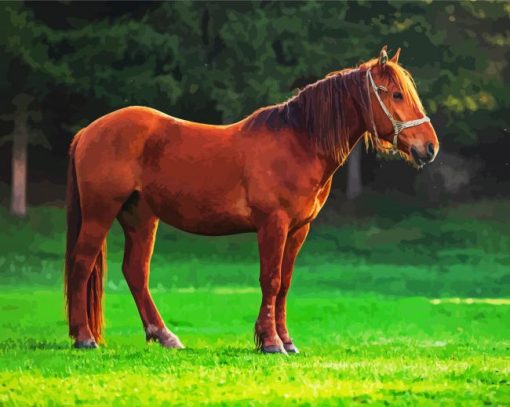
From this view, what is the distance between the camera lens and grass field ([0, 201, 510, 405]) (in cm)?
992

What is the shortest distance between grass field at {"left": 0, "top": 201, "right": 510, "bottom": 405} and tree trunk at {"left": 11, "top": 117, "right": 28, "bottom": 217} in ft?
1.47

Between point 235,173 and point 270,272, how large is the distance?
1.10m

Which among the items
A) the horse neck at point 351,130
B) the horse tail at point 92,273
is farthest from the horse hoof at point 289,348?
the horse tail at point 92,273

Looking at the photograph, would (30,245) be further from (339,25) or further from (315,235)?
(339,25)

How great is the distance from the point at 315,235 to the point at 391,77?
61.1 feet

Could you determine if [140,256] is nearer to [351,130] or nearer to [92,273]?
[92,273]

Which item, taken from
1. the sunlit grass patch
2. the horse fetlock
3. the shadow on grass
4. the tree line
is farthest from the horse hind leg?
the tree line

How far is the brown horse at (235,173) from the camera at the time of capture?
12.4 meters

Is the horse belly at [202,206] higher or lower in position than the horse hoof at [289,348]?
higher

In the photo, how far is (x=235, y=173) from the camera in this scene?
12680mm

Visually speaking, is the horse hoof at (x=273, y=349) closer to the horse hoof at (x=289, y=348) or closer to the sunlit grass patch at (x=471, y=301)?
the horse hoof at (x=289, y=348)

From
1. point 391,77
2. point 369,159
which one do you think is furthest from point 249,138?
point 369,159

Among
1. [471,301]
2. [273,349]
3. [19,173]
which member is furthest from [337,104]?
[19,173]

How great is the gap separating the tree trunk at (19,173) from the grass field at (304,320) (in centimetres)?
45
